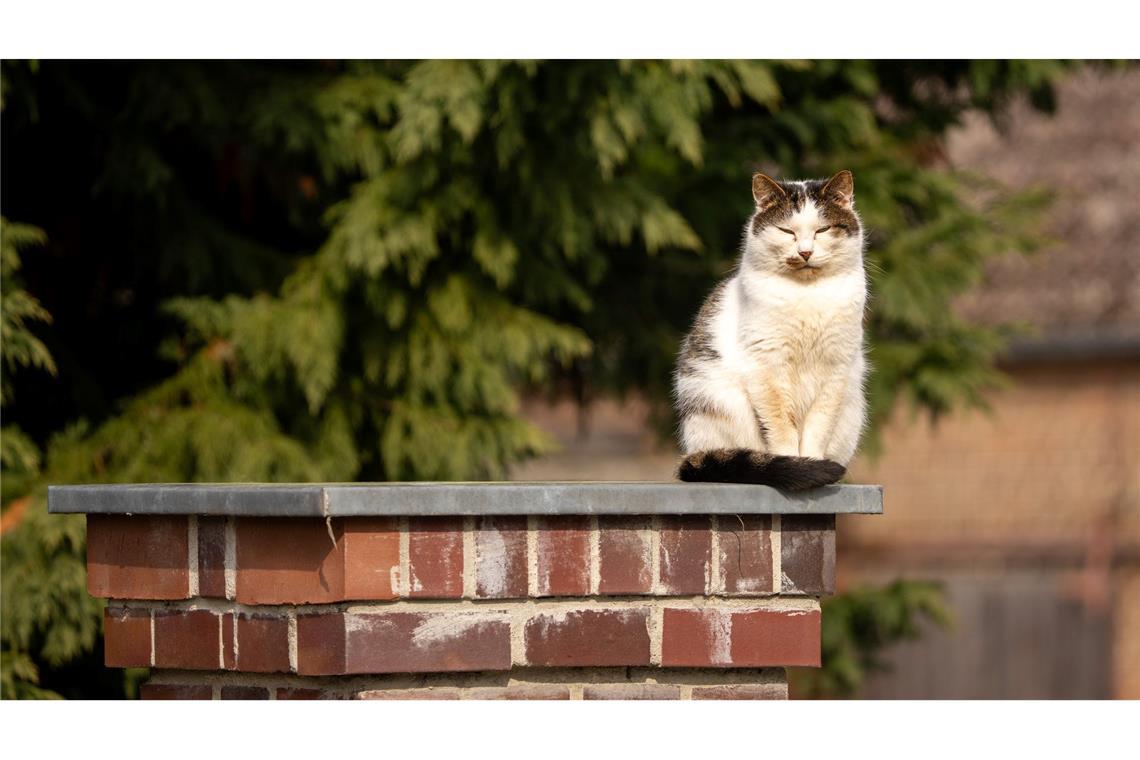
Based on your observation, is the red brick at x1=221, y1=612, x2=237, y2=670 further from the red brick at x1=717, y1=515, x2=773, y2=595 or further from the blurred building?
the blurred building

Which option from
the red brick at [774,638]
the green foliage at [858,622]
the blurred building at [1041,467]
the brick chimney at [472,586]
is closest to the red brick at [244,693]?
the brick chimney at [472,586]

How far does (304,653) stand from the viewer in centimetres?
211

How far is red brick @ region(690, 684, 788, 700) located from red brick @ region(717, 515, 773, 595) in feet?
0.54

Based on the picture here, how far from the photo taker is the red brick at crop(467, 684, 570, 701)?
218cm

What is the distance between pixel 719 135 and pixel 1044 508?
538 centimetres

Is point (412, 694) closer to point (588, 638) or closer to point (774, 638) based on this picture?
point (588, 638)

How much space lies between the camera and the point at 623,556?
2.19 meters

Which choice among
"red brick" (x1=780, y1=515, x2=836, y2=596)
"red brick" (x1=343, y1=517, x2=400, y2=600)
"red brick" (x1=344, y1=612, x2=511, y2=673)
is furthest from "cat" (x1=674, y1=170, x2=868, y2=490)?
"red brick" (x1=343, y1=517, x2=400, y2=600)

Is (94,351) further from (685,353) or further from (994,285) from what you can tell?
(994,285)

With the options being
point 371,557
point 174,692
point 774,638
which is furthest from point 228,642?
point 774,638

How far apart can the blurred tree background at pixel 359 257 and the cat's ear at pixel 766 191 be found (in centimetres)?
190

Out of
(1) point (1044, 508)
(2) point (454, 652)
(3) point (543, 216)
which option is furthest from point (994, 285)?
(2) point (454, 652)

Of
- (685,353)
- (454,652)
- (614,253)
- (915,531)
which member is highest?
(614,253)

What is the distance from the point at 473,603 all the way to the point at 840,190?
1321mm
